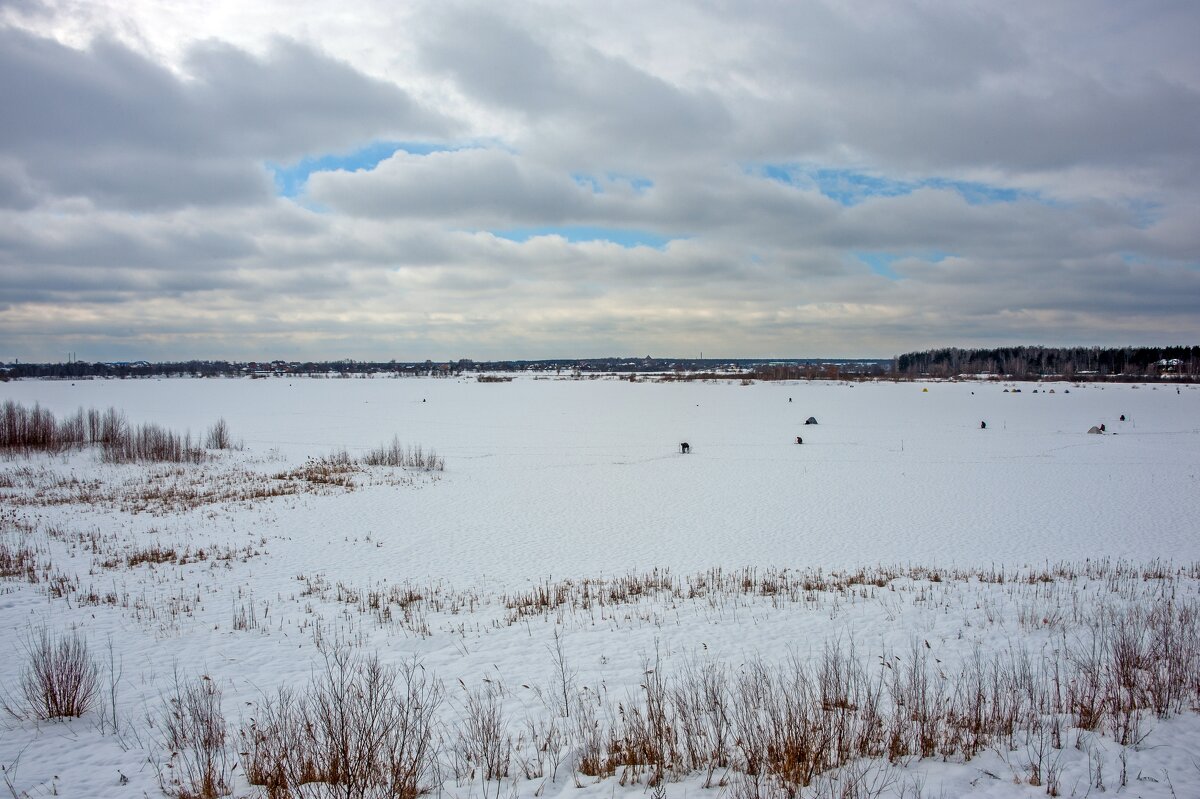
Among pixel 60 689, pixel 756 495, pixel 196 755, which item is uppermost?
pixel 196 755

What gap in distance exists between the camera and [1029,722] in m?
5.70

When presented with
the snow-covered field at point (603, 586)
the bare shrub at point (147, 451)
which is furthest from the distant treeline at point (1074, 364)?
the bare shrub at point (147, 451)

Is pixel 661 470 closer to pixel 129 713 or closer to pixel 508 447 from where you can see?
pixel 508 447

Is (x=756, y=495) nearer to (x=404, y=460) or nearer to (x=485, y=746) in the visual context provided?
(x=404, y=460)

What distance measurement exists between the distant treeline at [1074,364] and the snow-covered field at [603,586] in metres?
138

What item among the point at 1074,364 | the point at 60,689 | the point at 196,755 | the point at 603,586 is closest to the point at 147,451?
the point at 603,586

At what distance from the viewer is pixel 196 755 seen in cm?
545

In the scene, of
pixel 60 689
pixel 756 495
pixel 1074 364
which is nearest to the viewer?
pixel 60 689

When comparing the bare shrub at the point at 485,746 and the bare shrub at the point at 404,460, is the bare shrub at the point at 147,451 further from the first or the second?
the bare shrub at the point at 485,746

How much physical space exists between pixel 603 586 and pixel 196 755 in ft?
27.8

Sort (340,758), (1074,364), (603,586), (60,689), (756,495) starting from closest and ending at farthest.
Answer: (340,758) → (60,689) → (603,586) → (756,495) → (1074,364)

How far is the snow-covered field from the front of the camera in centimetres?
562

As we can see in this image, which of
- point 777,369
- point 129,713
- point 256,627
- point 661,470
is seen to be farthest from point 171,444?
point 777,369

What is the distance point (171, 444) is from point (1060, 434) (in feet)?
178
